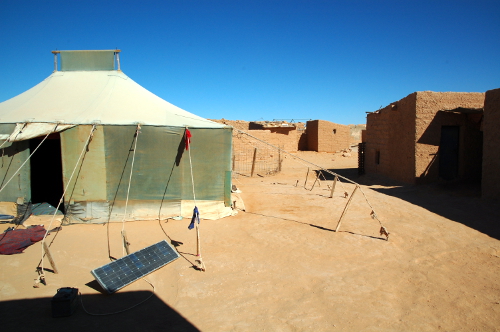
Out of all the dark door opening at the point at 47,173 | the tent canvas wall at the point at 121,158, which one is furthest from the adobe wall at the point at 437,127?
the dark door opening at the point at 47,173

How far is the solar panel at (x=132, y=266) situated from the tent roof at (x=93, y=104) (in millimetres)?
3230

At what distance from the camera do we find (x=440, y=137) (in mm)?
11602

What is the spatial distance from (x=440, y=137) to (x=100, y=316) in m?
12.1

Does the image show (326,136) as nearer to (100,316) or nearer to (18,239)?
(18,239)

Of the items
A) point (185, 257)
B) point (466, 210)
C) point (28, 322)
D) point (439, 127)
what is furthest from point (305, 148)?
point (28, 322)

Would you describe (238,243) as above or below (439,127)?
below

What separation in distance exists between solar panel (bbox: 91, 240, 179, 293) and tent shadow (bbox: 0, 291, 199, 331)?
0.20m

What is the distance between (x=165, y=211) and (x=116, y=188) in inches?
49.5

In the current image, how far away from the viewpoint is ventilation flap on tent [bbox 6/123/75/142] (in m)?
6.60

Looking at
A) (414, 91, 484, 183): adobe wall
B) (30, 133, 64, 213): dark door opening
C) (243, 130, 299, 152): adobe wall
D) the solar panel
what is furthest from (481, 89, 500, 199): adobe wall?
(243, 130, 299, 152): adobe wall

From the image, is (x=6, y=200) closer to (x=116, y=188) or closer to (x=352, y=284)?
(x=116, y=188)

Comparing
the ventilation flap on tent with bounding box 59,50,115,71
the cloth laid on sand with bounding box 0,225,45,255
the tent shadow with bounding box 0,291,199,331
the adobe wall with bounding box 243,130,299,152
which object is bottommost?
the tent shadow with bounding box 0,291,199,331

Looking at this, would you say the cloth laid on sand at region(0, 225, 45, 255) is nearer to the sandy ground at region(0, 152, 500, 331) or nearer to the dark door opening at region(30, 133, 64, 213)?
the sandy ground at region(0, 152, 500, 331)

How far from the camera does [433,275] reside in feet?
16.2
